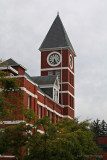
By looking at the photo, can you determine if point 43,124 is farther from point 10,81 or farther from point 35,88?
point 35,88

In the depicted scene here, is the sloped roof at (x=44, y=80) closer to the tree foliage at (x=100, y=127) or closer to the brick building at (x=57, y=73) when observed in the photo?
the brick building at (x=57, y=73)

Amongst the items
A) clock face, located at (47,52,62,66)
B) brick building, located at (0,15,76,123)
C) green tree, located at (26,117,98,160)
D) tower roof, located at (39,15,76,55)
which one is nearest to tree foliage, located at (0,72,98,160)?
green tree, located at (26,117,98,160)

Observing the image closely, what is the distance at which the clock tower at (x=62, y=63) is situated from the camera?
5125cm

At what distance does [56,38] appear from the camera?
179 ft

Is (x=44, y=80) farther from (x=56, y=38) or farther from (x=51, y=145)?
(x=51, y=145)

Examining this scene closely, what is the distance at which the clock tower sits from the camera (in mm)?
51250

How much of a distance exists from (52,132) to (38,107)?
14.8 metres

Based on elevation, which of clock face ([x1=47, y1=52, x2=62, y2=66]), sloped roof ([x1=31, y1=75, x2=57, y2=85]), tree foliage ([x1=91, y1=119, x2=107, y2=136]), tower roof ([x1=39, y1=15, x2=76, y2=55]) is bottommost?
tree foliage ([x1=91, y1=119, x2=107, y2=136])

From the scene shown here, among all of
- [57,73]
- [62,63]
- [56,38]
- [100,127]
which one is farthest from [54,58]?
[100,127]

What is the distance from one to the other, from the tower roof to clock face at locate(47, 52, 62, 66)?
1.02m

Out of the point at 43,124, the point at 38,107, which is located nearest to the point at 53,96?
the point at 38,107

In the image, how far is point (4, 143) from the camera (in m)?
23.7

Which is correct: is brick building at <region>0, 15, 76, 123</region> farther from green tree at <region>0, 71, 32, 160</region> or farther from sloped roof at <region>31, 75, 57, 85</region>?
green tree at <region>0, 71, 32, 160</region>

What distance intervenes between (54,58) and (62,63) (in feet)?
5.01
